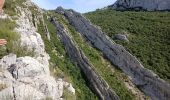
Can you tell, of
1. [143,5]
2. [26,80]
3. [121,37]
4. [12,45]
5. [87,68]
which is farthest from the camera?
[143,5]

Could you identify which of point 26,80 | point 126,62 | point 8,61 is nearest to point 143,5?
point 126,62

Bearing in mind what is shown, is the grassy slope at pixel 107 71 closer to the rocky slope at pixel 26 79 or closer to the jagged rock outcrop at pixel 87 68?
the jagged rock outcrop at pixel 87 68

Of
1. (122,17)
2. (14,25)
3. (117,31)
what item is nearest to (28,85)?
(14,25)

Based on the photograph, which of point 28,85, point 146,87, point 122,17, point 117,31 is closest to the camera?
point 28,85

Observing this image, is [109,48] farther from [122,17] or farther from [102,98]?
[122,17]

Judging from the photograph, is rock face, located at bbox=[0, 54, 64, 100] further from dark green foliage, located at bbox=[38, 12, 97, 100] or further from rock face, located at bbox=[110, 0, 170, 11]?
rock face, located at bbox=[110, 0, 170, 11]

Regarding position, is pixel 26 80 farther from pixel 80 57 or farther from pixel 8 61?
pixel 80 57
